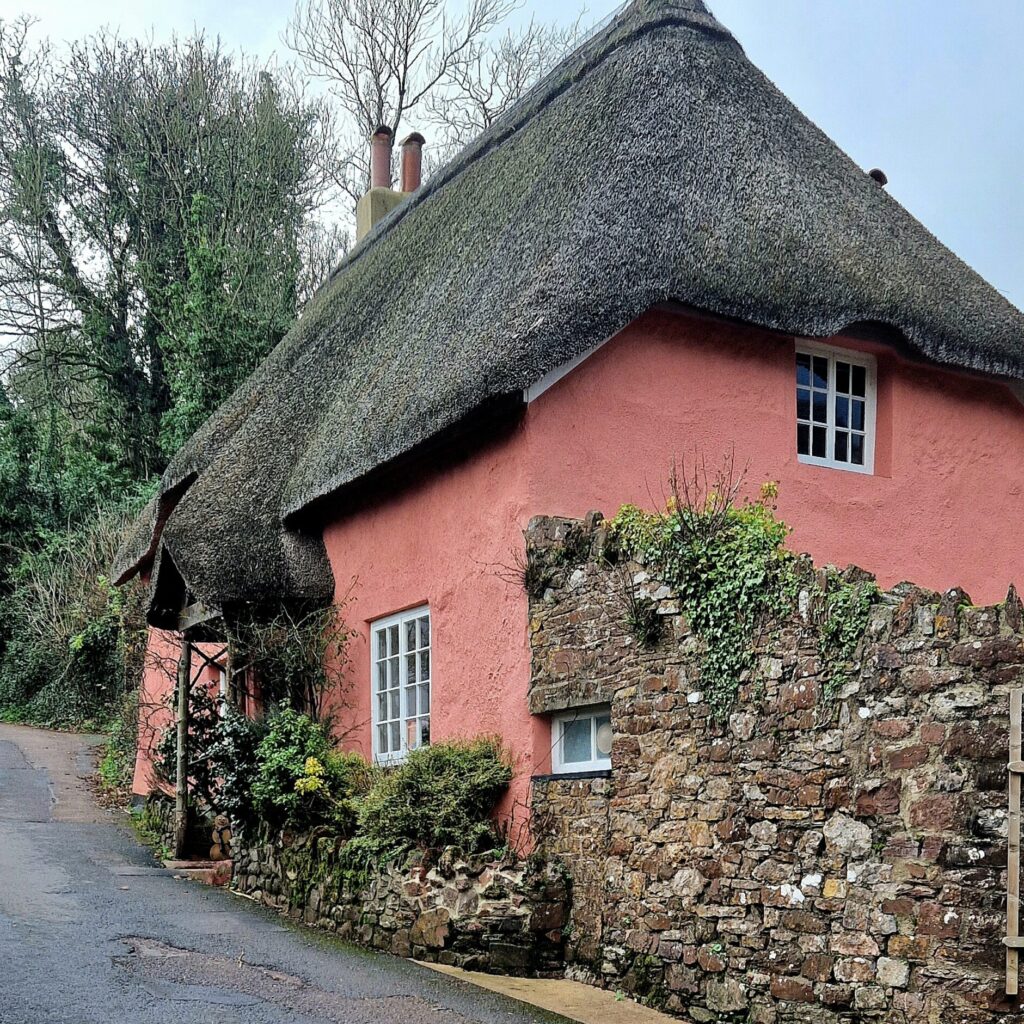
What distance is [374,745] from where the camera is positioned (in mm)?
11586

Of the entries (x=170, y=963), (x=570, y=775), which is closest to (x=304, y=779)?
(x=170, y=963)

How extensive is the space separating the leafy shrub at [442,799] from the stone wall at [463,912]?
229 millimetres

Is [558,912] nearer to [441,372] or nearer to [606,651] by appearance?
[606,651]

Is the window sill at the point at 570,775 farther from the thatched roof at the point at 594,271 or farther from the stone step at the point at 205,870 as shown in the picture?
the stone step at the point at 205,870

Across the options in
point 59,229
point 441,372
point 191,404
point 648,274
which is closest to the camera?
point 648,274

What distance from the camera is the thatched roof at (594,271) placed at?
9430 millimetres

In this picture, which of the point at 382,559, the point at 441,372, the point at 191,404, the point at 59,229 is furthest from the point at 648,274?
the point at 59,229

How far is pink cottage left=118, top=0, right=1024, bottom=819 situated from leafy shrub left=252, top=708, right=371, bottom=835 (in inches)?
20.9

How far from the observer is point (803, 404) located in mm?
10719

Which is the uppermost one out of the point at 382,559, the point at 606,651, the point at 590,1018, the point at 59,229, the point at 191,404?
the point at 59,229

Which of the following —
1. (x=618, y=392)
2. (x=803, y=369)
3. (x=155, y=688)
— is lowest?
(x=155, y=688)

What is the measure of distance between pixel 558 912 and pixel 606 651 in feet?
5.55

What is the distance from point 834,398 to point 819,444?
0.40 m

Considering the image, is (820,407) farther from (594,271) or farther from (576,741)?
(576,741)
